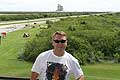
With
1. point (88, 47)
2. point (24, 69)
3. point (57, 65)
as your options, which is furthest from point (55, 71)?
point (88, 47)

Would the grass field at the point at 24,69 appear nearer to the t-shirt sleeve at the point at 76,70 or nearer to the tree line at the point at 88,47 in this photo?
the tree line at the point at 88,47

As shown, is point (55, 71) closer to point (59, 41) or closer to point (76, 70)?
point (76, 70)

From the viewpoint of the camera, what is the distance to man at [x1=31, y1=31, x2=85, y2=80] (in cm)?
521

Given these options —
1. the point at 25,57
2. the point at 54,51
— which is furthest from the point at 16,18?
the point at 54,51

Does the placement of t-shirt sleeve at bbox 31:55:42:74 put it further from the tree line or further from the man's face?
the tree line

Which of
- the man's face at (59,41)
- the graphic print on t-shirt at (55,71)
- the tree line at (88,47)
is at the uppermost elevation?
the man's face at (59,41)

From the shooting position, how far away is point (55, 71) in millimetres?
5211

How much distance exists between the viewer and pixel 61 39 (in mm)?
5176

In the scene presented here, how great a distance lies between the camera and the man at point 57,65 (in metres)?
5.21

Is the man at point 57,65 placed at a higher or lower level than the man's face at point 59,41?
lower

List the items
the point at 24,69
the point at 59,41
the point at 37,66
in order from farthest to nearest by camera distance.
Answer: the point at 24,69 < the point at 37,66 < the point at 59,41

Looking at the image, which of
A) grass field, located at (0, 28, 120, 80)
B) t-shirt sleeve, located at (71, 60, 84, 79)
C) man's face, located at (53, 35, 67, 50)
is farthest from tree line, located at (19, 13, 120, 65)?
man's face, located at (53, 35, 67, 50)

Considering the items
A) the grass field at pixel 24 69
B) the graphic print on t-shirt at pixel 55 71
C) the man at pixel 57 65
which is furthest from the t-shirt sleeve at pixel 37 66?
the grass field at pixel 24 69

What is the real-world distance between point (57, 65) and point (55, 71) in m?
0.09
